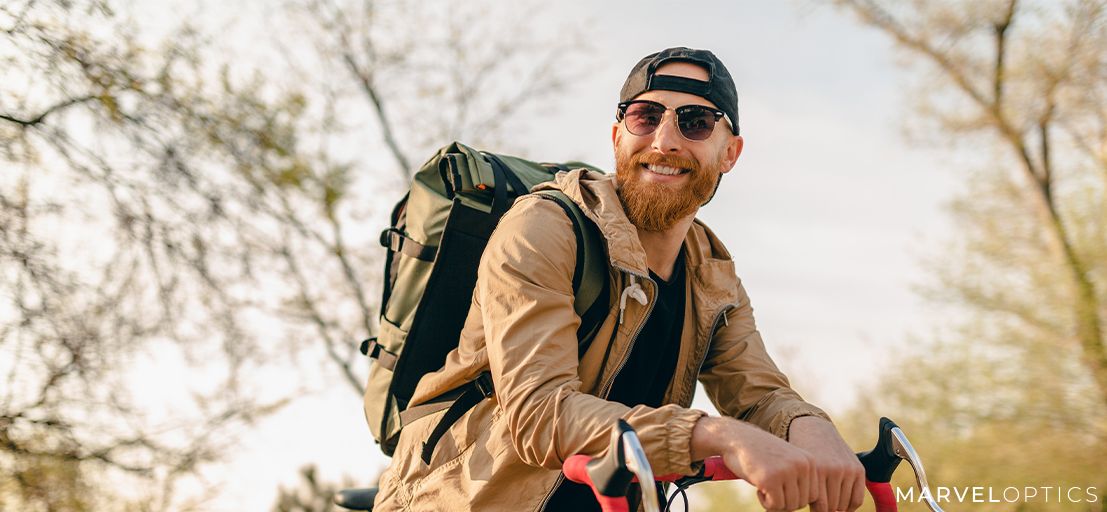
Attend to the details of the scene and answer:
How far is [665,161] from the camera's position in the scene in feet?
7.85

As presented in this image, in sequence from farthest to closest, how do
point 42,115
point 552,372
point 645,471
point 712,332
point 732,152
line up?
point 42,115 → point 732,152 → point 712,332 → point 552,372 → point 645,471

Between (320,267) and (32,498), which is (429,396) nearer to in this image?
(32,498)

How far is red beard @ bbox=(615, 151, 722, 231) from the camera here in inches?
93.4

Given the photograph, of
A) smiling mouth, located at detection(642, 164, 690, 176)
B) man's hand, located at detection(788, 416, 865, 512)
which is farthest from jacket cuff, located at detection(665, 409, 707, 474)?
smiling mouth, located at detection(642, 164, 690, 176)

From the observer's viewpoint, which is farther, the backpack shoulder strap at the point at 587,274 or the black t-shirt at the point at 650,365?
the black t-shirt at the point at 650,365

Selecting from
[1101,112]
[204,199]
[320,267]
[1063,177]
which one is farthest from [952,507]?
[204,199]

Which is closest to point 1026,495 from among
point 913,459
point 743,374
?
Result: point 743,374

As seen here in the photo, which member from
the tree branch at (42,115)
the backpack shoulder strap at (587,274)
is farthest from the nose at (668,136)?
the tree branch at (42,115)

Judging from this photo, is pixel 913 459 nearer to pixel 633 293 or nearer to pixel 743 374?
pixel 743 374

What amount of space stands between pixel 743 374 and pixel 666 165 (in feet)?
2.21

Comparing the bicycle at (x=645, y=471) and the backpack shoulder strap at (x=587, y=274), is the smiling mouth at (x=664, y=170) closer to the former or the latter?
the backpack shoulder strap at (x=587, y=274)

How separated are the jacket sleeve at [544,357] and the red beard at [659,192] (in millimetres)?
303

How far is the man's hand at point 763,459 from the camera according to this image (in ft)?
5.52

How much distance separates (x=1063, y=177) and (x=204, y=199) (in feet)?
29.7
